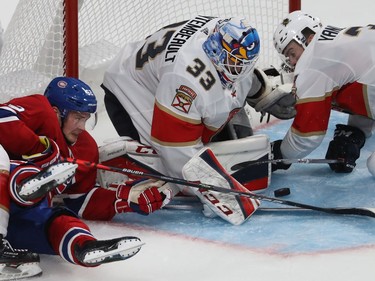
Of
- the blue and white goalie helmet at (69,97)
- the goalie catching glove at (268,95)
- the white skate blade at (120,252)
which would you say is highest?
the blue and white goalie helmet at (69,97)

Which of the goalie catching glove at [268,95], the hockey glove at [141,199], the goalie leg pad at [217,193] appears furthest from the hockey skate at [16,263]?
the goalie catching glove at [268,95]

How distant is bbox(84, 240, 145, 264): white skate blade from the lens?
3.06 meters

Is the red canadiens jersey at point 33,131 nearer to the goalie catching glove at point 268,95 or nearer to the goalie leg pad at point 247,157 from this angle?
the goalie leg pad at point 247,157

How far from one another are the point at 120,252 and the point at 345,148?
1450 mm

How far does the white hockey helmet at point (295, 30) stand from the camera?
4.19m

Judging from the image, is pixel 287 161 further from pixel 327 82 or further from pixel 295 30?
pixel 295 30

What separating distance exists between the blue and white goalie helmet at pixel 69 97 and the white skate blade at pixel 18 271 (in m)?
0.61

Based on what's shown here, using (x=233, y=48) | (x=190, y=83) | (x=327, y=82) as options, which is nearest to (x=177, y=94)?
(x=190, y=83)

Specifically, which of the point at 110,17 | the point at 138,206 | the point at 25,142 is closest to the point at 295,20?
the point at 110,17

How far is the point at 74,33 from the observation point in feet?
13.7

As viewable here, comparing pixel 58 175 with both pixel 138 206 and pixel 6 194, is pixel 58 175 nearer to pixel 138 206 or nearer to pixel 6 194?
pixel 6 194

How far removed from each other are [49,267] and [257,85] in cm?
139

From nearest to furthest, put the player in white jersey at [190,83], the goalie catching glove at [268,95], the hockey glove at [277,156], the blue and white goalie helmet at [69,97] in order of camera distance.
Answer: the blue and white goalie helmet at [69,97] → the player in white jersey at [190,83] → the hockey glove at [277,156] → the goalie catching glove at [268,95]

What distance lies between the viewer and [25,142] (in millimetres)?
3355
